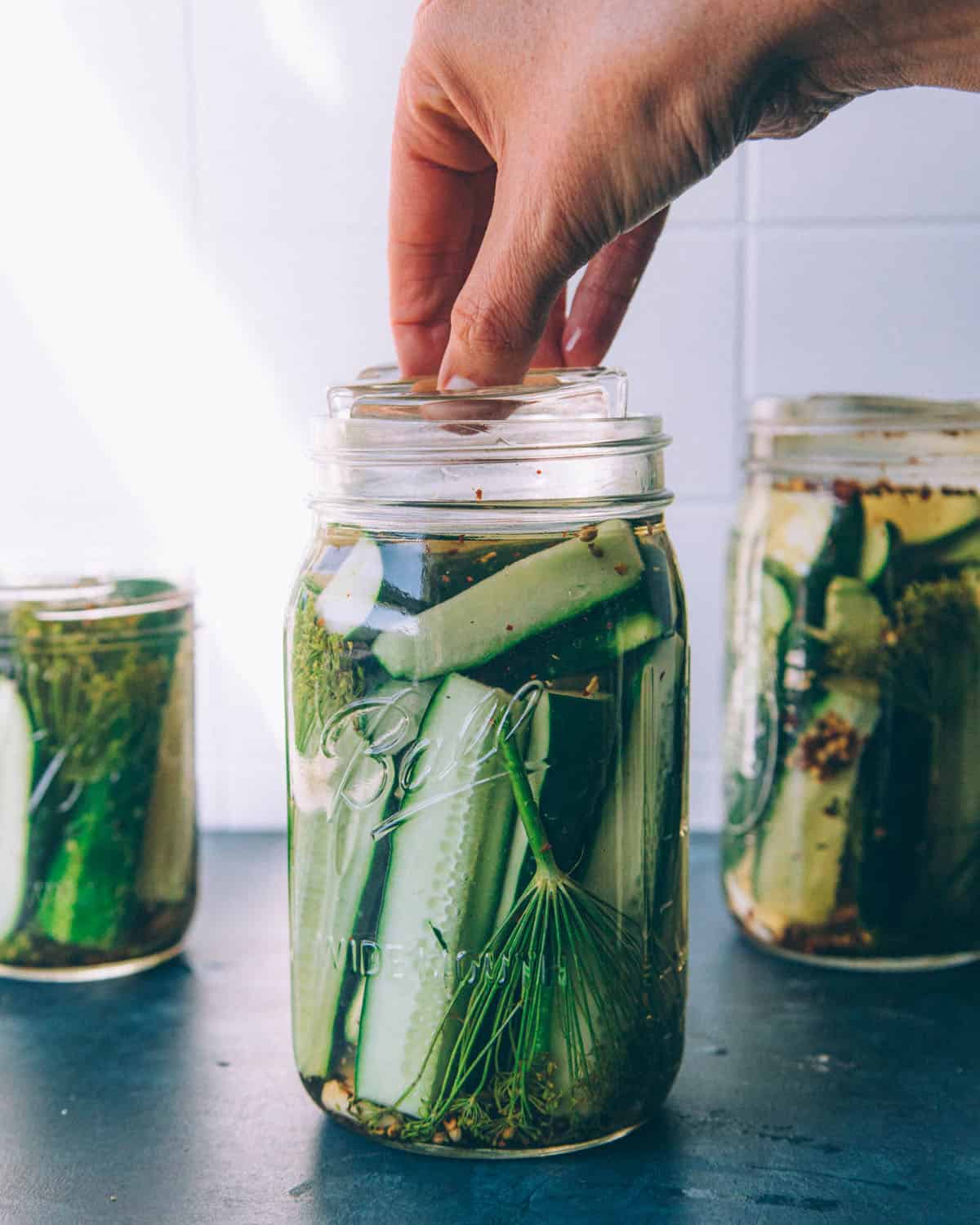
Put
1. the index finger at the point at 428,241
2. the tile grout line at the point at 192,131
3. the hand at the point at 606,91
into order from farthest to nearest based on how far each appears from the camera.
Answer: the tile grout line at the point at 192,131 → the index finger at the point at 428,241 → the hand at the point at 606,91

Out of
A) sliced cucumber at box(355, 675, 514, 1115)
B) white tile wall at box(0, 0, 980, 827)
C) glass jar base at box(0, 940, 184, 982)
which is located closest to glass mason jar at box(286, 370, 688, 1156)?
sliced cucumber at box(355, 675, 514, 1115)

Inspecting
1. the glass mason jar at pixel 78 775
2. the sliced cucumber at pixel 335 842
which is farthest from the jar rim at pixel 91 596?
the sliced cucumber at pixel 335 842

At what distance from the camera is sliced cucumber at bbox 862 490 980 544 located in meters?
0.72

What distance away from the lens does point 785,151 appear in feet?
3.01

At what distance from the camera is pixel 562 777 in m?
0.52

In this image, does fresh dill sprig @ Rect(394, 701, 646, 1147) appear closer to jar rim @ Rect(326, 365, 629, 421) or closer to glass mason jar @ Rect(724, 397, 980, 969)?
jar rim @ Rect(326, 365, 629, 421)

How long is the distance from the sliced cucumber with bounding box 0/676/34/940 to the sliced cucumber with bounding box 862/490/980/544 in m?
0.48

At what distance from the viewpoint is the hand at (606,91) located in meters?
0.48

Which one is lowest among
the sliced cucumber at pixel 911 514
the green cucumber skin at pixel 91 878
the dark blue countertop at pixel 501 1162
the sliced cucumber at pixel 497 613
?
the dark blue countertop at pixel 501 1162

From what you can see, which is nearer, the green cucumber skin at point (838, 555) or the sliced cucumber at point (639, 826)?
the sliced cucumber at point (639, 826)

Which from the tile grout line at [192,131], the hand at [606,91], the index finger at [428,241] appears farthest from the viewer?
the tile grout line at [192,131]

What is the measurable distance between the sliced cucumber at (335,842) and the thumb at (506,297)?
0.45 feet

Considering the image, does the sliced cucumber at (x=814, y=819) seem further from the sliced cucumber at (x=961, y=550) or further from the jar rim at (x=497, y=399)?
the jar rim at (x=497, y=399)

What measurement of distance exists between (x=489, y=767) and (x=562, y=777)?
0.03 m
